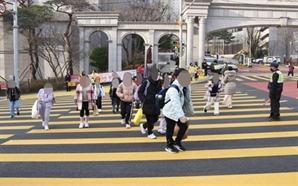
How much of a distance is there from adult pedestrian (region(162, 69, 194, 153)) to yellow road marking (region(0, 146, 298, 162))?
Answer: 39 cm

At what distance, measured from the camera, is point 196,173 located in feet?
17.6

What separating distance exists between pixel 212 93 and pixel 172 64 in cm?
2443

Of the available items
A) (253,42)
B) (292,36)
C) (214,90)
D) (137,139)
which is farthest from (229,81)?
(253,42)

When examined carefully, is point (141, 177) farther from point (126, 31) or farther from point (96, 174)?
point (126, 31)

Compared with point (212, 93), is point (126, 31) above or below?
above

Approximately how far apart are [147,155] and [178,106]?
1278mm

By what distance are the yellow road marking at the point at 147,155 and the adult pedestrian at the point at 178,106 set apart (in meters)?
0.39

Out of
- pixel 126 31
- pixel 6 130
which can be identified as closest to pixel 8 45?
pixel 126 31

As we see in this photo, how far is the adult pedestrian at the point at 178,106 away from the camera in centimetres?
607

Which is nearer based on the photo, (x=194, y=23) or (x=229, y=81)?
(x=229, y=81)

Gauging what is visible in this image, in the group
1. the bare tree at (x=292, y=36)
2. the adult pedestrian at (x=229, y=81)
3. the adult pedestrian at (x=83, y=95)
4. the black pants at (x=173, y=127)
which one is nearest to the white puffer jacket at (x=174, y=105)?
the black pants at (x=173, y=127)

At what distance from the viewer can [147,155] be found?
21.3 ft

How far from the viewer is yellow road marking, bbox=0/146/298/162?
6281 mm

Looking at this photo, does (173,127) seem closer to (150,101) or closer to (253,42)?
(150,101)
